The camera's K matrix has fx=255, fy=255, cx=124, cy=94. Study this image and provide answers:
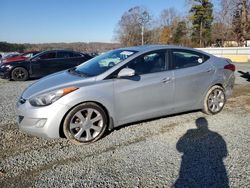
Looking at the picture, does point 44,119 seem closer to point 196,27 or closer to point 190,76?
point 190,76

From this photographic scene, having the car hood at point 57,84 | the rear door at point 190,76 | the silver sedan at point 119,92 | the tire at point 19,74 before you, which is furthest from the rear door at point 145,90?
the tire at point 19,74

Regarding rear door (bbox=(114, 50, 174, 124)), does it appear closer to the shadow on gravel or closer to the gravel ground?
the gravel ground

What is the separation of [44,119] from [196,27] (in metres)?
60.8

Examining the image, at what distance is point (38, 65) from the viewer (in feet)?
37.4

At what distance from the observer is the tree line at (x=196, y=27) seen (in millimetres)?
44969

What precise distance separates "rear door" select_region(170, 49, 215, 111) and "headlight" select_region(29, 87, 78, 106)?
205 cm

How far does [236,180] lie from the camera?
2.93m

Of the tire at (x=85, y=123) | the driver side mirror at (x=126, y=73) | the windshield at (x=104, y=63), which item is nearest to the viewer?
the tire at (x=85, y=123)

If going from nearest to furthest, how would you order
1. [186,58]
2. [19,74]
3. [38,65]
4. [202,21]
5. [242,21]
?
[186,58]
[19,74]
[38,65]
[242,21]
[202,21]

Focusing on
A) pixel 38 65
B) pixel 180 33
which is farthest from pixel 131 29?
pixel 38 65

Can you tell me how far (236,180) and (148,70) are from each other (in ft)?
7.42

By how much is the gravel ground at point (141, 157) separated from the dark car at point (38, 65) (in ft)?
22.2

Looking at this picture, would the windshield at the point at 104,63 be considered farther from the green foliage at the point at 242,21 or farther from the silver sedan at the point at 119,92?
the green foliage at the point at 242,21

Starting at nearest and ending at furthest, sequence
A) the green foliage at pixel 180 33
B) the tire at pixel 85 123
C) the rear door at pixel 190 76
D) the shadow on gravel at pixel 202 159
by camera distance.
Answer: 1. the shadow on gravel at pixel 202 159
2. the tire at pixel 85 123
3. the rear door at pixel 190 76
4. the green foliage at pixel 180 33
